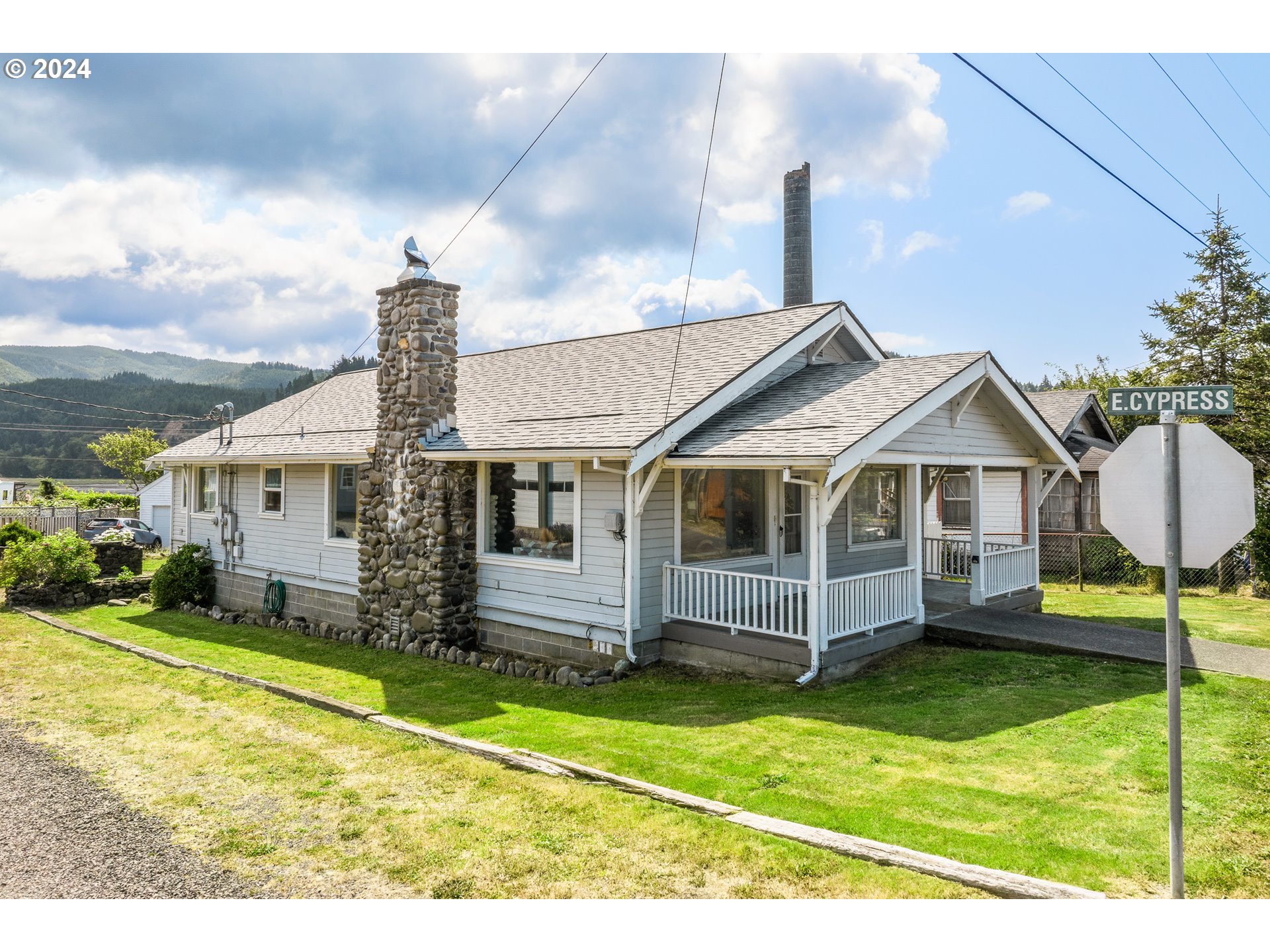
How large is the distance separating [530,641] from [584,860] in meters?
6.52

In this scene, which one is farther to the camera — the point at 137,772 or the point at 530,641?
the point at 530,641

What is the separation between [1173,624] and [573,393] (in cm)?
931

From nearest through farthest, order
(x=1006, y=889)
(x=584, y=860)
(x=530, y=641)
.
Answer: (x=1006, y=889) → (x=584, y=860) → (x=530, y=641)

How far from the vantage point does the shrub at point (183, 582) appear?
1688cm

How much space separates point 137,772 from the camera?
6137 millimetres

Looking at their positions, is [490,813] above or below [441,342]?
below

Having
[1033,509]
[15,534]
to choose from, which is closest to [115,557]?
[15,534]

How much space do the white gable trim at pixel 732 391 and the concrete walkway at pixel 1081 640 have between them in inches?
165

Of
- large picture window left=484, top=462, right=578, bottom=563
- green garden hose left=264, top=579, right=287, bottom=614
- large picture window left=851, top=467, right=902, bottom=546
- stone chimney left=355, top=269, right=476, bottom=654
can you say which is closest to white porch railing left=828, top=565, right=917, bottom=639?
large picture window left=851, top=467, right=902, bottom=546

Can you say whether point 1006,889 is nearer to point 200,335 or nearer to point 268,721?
point 268,721

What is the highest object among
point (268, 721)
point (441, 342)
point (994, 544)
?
point (441, 342)

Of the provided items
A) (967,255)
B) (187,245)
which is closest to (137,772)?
(187,245)

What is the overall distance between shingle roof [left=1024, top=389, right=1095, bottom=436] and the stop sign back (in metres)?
18.4

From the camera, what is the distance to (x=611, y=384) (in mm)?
11773
